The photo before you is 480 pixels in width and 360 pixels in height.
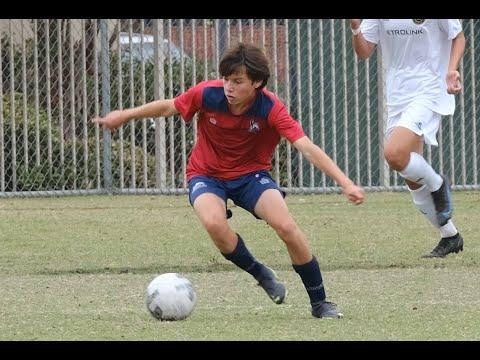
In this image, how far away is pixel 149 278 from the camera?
9.66 meters

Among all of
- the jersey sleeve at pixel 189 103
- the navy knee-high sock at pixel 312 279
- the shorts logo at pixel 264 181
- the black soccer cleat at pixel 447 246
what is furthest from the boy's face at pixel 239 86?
the black soccer cleat at pixel 447 246

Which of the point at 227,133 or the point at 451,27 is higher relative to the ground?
the point at 451,27

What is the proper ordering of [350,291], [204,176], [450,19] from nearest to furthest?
[204,176] < [350,291] < [450,19]

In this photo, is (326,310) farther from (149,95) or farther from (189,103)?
(149,95)

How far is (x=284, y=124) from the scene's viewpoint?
312 inches

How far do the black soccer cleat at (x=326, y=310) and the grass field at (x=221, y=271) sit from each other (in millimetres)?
63

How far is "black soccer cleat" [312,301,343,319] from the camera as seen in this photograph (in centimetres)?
754

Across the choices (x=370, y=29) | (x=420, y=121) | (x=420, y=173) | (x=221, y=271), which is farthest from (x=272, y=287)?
(x=370, y=29)

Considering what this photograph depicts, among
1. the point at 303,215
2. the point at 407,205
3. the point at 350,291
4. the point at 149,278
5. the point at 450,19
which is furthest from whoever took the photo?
the point at 407,205

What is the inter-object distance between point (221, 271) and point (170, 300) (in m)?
2.63

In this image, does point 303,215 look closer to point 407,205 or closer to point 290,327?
point 407,205

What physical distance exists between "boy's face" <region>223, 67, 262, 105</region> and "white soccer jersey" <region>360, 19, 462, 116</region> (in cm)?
270

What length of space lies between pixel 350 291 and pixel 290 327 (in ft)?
5.66
